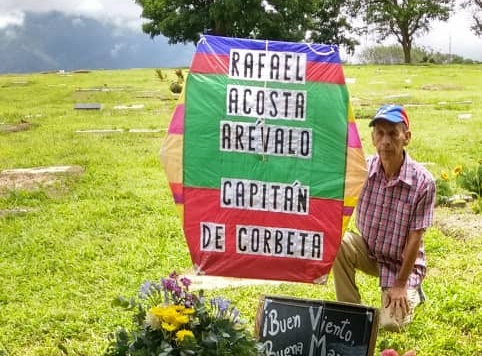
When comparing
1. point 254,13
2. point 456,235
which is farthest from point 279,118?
point 254,13

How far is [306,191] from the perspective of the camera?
98.9 inches

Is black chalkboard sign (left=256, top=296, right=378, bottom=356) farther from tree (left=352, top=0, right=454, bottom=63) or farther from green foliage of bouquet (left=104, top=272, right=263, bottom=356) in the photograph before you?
tree (left=352, top=0, right=454, bottom=63)

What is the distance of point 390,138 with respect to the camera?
3.05 m

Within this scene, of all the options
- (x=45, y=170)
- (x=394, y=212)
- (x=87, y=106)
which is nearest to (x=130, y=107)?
(x=87, y=106)

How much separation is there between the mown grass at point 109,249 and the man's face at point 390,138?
0.88 metres

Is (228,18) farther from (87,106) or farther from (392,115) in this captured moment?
(392,115)

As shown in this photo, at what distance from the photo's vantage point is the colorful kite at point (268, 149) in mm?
2475

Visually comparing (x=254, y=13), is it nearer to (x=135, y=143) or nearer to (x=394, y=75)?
(x=394, y=75)

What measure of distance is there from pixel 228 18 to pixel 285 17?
2.92 meters

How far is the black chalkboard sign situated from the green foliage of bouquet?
0.65 m

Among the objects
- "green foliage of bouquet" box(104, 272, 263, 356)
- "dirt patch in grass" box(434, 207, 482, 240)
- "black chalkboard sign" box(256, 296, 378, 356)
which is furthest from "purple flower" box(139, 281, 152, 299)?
"dirt patch in grass" box(434, 207, 482, 240)

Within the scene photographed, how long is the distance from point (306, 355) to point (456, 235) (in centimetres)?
255

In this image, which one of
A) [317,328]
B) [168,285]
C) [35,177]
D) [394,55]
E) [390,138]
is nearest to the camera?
[168,285]

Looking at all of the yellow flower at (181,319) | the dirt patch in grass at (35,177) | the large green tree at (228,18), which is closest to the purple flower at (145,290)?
the yellow flower at (181,319)
